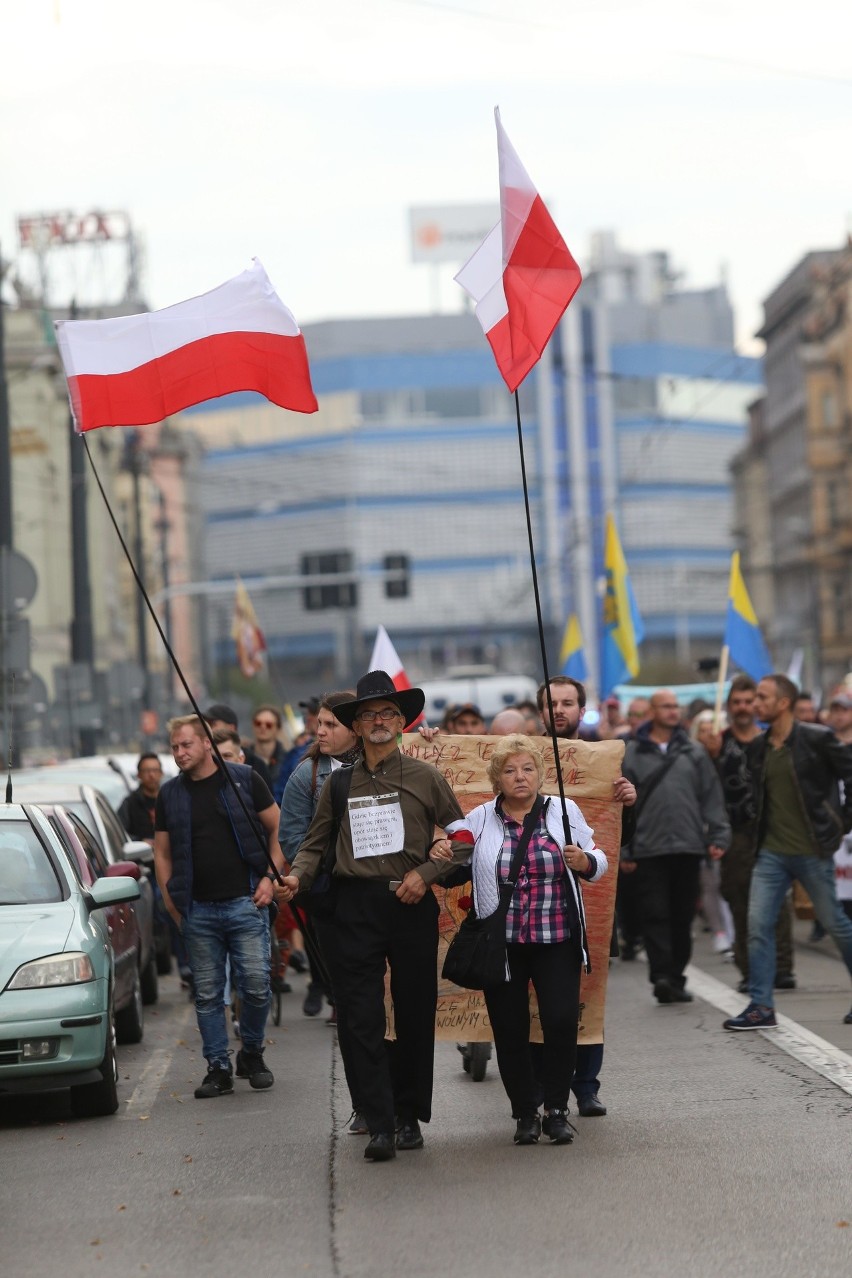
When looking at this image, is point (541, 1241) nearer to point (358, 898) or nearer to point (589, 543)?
point (358, 898)

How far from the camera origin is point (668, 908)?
13547 millimetres

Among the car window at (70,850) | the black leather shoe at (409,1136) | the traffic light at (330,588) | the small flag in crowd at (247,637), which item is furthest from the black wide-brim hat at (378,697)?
the traffic light at (330,588)

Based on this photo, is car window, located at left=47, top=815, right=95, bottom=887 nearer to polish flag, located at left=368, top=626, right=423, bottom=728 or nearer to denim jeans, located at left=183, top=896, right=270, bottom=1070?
denim jeans, located at left=183, top=896, right=270, bottom=1070

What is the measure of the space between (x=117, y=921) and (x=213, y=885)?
2.11m

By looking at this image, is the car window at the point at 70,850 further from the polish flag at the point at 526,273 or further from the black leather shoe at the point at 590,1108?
the polish flag at the point at 526,273

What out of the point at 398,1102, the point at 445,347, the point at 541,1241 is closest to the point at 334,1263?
the point at 541,1241

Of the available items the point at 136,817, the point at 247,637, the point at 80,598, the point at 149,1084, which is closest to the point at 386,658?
the point at 136,817

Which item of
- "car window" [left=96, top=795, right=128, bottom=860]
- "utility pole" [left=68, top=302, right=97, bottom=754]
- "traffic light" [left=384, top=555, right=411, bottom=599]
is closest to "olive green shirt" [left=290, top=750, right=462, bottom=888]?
"car window" [left=96, top=795, right=128, bottom=860]

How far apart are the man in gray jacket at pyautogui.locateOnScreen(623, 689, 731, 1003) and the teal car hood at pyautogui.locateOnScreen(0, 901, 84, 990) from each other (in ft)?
14.1

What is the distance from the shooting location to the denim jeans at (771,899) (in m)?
11.7

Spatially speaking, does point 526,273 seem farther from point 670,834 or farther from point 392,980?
point 670,834

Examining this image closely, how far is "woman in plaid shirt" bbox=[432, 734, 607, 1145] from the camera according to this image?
8508 millimetres

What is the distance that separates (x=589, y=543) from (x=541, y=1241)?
117916mm

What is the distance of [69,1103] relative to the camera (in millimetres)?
10625
